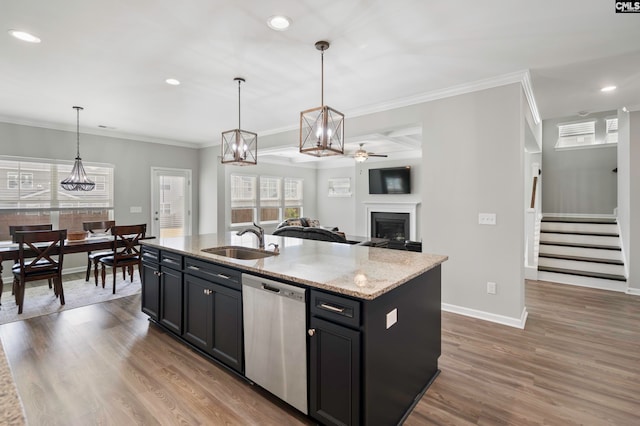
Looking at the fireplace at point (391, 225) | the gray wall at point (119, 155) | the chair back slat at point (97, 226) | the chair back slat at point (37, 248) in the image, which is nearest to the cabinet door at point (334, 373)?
the chair back slat at point (37, 248)

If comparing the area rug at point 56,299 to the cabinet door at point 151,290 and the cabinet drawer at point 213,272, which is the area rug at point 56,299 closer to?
the cabinet door at point 151,290

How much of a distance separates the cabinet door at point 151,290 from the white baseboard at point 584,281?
18.7 feet

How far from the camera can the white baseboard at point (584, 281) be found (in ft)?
15.4

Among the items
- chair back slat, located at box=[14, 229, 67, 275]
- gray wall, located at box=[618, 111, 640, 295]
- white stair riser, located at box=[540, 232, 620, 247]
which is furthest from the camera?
white stair riser, located at box=[540, 232, 620, 247]

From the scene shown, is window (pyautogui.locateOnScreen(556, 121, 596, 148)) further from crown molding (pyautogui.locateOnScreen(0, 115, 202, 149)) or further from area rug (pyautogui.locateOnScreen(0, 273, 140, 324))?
area rug (pyautogui.locateOnScreen(0, 273, 140, 324))

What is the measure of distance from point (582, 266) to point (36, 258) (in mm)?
7821

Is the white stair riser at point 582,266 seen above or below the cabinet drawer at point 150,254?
below

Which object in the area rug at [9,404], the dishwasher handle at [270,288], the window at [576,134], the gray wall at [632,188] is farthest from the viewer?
the window at [576,134]

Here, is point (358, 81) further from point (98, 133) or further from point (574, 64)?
point (98, 133)

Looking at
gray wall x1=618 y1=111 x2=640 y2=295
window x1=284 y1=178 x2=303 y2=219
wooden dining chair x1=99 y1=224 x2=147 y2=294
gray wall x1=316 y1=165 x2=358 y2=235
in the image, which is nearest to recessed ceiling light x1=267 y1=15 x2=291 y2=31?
wooden dining chair x1=99 y1=224 x2=147 y2=294

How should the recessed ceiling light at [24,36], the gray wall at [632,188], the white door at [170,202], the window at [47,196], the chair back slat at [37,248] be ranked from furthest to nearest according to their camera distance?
the white door at [170,202], the window at [47,196], the gray wall at [632,188], the chair back slat at [37,248], the recessed ceiling light at [24,36]

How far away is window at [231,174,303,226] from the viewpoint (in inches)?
336

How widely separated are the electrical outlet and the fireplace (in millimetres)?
4961

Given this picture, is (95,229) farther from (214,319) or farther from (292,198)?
(292,198)
